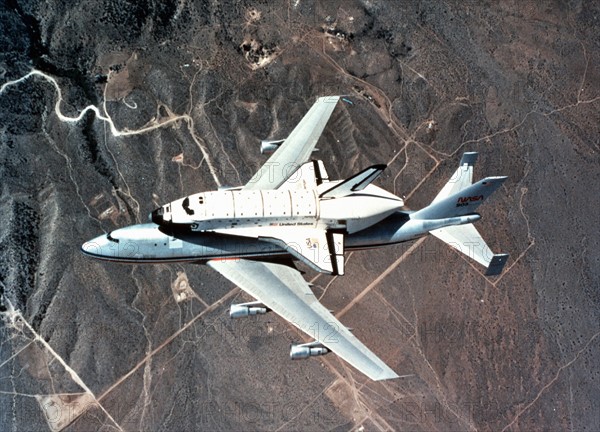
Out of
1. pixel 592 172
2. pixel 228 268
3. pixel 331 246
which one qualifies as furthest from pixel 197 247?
pixel 592 172

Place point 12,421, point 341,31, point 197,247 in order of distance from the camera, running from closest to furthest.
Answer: point 197,247 < point 12,421 < point 341,31

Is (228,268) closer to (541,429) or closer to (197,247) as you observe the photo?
(197,247)

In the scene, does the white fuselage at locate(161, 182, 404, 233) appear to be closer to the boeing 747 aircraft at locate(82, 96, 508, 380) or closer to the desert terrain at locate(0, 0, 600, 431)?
the boeing 747 aircraft at locate(82, 96, 508, 380)

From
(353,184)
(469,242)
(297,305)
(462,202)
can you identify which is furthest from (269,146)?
(469,242)

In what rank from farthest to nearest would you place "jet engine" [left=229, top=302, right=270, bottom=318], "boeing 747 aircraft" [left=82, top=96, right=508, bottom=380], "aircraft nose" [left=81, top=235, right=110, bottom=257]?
"jet engine" [left=229, top=302, right=270, bottom=318] < "aircraft nose" [left=81, top=235, right=110, bottom=257] < "boeing 747 aircraft" [left=82, top=96, right=508, bottom=380]

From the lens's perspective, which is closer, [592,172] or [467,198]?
[467,198]

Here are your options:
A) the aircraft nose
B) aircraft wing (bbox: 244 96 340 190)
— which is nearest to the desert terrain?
aircraft wing (bbox: 244 96 340 190)
